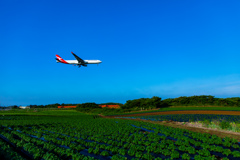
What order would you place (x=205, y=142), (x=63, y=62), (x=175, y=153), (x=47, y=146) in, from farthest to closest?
(x=63, y=62), (x=205, y=142), (x=47, y=146), (x=175, y=153)

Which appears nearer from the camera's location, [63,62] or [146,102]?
[63,62]

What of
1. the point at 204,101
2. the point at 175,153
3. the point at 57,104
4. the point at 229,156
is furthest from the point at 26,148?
the point at 57,104

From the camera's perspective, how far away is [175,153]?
12156 mm

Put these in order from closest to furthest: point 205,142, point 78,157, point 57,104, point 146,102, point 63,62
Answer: point 78,157 < point 205,142 < point 63,62 < point 146,102 < point 57,104

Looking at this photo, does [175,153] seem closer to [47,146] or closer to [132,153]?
[132,153]

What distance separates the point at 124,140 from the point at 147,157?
5.83 meters

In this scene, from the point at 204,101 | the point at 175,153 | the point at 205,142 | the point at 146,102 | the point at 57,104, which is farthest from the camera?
the point at 57,104

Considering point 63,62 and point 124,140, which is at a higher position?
point 63,62

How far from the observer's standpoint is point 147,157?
37.0 feet

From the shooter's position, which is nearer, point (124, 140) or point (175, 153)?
point (175, 153)

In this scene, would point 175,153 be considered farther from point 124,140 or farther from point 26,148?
point 26,148

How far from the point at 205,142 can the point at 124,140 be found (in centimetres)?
A: 786

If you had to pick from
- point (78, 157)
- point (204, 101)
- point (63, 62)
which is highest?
point (63, 62)

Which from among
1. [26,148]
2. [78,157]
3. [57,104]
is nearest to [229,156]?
[78,157]
